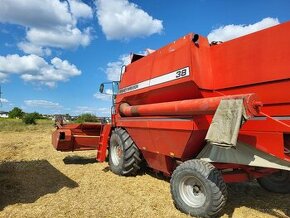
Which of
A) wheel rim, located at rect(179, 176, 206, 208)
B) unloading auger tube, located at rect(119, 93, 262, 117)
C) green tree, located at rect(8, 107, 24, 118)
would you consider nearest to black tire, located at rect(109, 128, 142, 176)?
unloading auger tube, located at rect(119, 93, 262, 117)

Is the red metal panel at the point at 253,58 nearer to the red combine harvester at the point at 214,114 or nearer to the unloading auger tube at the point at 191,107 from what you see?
the red combine harvester at the point at 214,114

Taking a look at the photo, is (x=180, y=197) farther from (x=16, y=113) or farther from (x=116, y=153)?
(x=16, y=113)

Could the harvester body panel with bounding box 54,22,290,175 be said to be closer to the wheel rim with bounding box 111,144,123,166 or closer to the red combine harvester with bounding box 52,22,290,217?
the red combine harvester with bounding box 52,22,290,217

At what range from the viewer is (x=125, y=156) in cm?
841

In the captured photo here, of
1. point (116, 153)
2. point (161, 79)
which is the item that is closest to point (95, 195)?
point (116, 153)

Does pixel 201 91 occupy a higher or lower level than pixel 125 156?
higher

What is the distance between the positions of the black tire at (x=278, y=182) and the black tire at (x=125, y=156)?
2.91m

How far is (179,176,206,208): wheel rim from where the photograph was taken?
5.63 m

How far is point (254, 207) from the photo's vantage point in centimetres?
614

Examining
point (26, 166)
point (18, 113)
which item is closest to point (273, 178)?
point (26, 166)

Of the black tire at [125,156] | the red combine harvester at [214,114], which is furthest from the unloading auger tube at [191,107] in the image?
the black tire at [125,156]

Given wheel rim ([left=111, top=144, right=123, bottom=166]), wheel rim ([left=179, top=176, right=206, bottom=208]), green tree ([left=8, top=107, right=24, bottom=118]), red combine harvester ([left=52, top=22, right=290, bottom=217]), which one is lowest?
wheel rim ([left=179, top=176, right=206, bottom=208])

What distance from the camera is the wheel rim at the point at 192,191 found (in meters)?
5.63

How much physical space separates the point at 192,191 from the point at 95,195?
2004mm
